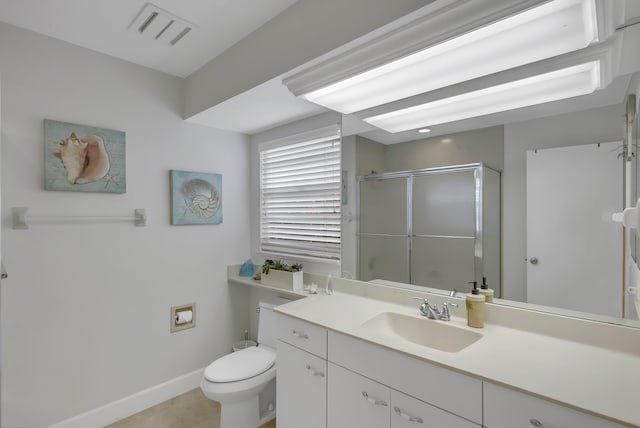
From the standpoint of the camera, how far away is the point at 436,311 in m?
Answer: 1.53

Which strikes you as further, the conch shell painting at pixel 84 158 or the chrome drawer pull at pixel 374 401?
the conch shell painting at pixel 84 158

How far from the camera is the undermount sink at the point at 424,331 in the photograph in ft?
4.58

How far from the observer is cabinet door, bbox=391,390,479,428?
3.46 feet

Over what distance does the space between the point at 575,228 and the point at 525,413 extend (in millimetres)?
821

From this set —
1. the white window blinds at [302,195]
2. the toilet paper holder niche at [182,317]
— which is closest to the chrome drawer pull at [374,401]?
the white window blinds at [302,195]

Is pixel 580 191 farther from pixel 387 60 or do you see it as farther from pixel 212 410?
pixel 212 410

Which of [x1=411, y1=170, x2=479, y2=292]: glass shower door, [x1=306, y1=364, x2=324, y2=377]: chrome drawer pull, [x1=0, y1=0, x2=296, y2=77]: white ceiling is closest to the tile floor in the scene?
[x1=306, y1=364, x2=324, y2=377]: chrome drawer pull

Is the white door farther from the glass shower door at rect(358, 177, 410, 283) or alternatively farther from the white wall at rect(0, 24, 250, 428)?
the white wall at rect(0, 24, 250, 428)

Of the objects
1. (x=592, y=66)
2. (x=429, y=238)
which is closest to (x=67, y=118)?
(x=429, y=238)

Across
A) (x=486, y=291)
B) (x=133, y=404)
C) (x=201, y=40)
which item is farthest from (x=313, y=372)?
(x=201, y=40)

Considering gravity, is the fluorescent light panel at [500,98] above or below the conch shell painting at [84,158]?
above

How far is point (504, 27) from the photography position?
112 cm

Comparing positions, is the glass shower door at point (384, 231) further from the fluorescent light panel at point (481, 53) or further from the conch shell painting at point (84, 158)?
the conch shell painting at point (84, 158)

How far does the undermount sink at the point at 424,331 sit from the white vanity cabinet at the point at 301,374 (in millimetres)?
283
